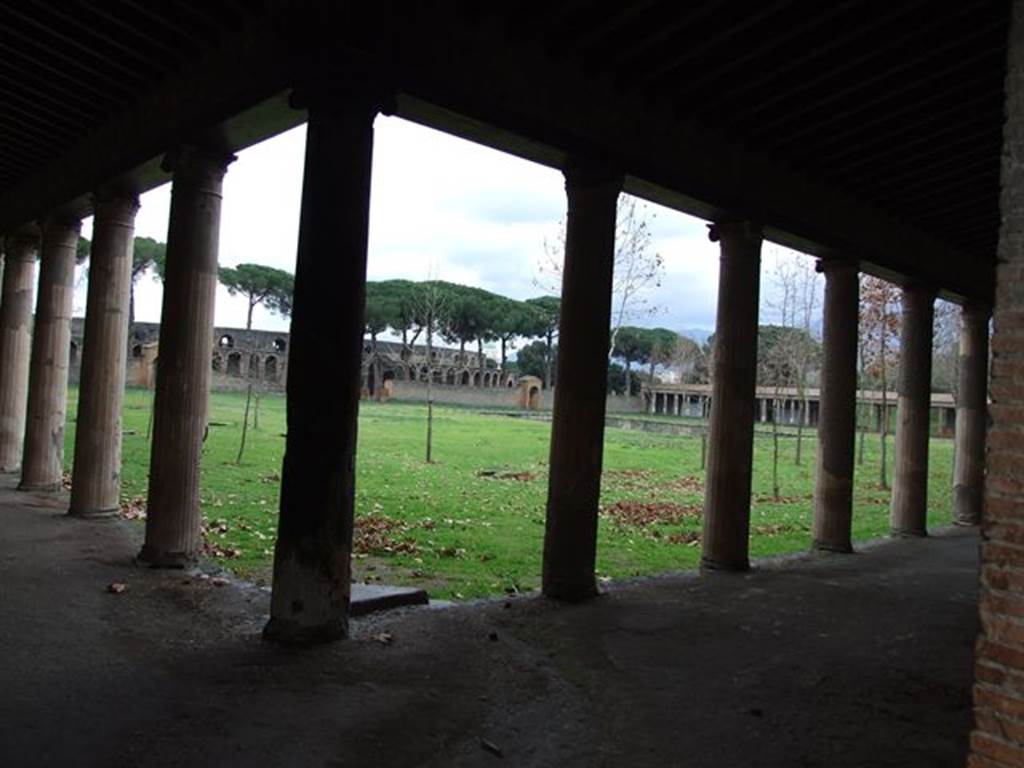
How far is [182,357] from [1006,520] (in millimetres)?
6614

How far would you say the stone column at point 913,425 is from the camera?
1219 centimetres

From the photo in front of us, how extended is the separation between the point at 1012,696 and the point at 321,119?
4.86m

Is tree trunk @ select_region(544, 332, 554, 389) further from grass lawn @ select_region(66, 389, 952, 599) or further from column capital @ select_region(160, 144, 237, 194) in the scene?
column capital @ select_region(160, 144, 237, 194)

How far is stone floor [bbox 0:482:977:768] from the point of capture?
3.90 m

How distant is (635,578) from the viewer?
26.7 feet

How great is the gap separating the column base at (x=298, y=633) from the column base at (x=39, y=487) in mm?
8018

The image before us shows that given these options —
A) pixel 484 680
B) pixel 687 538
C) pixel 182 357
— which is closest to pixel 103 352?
pixel 182 357

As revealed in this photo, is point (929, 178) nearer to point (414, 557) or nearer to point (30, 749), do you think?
point (414, 557)

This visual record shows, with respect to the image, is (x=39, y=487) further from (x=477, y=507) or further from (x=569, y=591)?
(x=569, y=591)

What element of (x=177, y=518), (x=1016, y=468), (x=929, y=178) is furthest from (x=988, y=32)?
(x=177, y=518)

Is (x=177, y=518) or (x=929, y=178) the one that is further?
(x=929, y=178)

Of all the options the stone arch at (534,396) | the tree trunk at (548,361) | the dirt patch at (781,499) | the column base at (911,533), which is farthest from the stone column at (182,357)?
the tree trunk at (548,361)

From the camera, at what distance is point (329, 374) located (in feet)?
17.4

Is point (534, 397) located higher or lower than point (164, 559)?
higher
